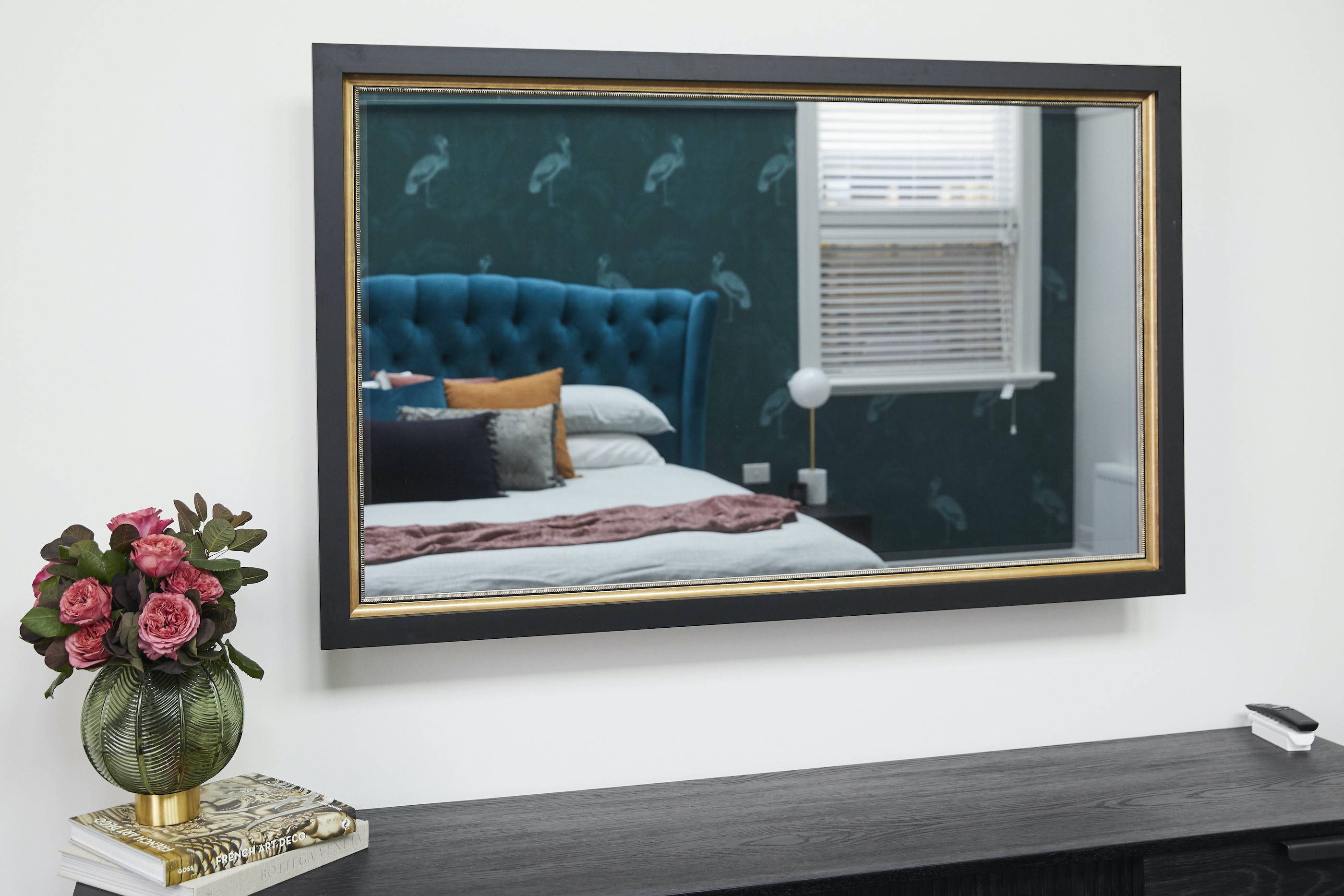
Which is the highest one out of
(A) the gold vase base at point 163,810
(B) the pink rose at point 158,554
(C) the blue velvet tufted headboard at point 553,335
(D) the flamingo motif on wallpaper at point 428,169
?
(D) the flamingo motif on wallpaper at point 428,169

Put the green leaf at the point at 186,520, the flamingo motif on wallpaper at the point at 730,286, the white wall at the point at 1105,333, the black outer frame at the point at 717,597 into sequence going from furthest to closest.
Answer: the white wall at the point at 1105,333
the flamingo motif on wallpaper at the point at 730,286
the black outer frame at the point at 717,597
the green leaf at the point at 186,520

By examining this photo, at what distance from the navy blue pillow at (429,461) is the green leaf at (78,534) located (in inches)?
13.9

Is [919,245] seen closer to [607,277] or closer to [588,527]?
[607,277]

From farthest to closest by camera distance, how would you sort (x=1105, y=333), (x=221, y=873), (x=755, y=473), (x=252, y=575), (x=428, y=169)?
(x=1105, y=333)
(x=755, y=473)
(x=428, y=169)
(x=252, y=575)
(x=221, y=873)

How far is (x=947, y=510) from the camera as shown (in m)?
1.72

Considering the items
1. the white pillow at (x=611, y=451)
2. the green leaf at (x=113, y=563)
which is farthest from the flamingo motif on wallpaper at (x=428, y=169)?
the green leaf at (x=113, y=563)

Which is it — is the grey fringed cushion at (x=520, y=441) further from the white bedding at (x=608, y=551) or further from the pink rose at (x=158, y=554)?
the pink rose at (x=158, y=554)

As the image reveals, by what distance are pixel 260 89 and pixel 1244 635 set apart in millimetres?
1866

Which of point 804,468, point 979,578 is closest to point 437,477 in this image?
point 804,468

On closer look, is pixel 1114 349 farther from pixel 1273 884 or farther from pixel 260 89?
pixel 260 89

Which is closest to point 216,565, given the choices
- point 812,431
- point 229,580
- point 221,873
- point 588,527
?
point 229,580

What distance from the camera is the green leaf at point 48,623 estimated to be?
1332 millimetres

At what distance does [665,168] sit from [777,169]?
0.17 meters

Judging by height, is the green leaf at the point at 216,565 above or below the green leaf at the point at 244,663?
above
